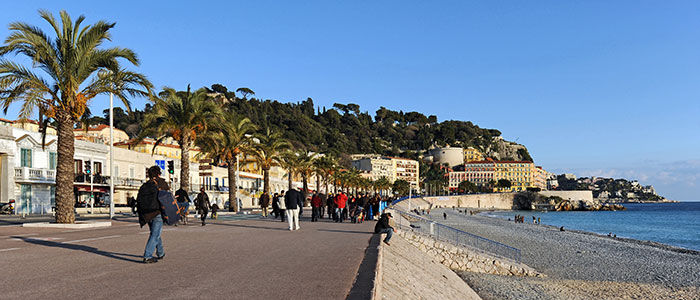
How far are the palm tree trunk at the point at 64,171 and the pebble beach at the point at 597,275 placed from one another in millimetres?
Answer: 13766

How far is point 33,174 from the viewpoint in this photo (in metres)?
39.2

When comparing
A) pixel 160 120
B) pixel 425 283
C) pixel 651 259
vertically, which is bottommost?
pixel 651 259

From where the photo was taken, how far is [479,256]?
2306 centimetres

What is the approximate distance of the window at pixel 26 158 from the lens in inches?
1538

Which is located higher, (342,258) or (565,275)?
(342,258)

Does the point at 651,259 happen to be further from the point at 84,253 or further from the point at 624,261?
the point at 84,253

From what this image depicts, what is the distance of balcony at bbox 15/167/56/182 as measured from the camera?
3828cm

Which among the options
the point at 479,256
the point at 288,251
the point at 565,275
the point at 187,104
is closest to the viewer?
the point at 288,251

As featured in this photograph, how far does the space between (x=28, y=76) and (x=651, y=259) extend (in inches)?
1297

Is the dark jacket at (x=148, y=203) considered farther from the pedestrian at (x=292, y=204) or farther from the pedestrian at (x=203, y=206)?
the pedestrian at (x=203, y=206)

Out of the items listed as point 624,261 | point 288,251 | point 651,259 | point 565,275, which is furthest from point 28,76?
point 651,259

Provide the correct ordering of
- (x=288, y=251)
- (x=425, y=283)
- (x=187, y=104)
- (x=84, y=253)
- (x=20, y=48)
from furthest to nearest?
(x=187, y=104) → (x=20, y=48) → (x=425, y=283) → (x=288, y=251) → (x=84, y=253)

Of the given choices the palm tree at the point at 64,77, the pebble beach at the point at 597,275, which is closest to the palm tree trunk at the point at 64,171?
the palm tree at the point at 64,77

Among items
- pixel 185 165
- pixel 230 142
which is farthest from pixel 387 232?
pixel 230 142
